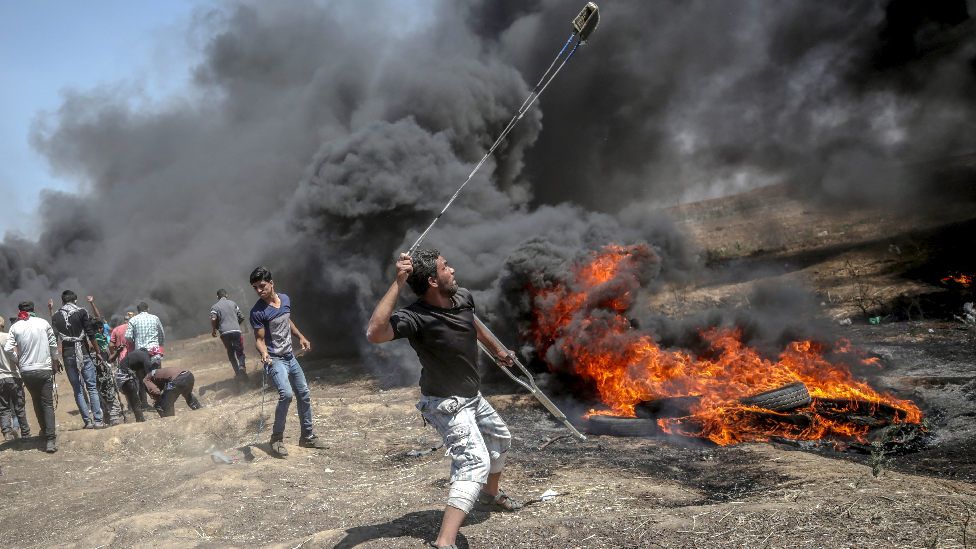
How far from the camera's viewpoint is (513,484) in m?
5.09

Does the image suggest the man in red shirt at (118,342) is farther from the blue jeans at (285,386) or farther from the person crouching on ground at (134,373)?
the blue jeans at (285,386)

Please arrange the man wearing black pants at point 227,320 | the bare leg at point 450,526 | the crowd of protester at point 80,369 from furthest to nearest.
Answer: the man wearing black pants at point 227,320
the crowd of protester at point 80,369
the bare leg at point 450,526

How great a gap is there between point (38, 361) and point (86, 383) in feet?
5.04

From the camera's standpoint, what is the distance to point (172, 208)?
2719 cm

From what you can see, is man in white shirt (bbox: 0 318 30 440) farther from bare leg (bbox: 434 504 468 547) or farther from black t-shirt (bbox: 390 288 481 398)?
bare leg (bbox: 434 504 468 547)

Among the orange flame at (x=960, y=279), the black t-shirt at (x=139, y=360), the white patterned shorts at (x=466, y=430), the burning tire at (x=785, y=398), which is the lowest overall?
the orange flame at (x=960, y=279)

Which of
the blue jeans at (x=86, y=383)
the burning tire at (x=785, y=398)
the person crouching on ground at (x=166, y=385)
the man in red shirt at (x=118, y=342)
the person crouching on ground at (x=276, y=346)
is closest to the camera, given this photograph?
the person crouching on ground at (x=276, y=346)

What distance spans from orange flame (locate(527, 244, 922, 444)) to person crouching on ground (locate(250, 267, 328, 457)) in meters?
4.04

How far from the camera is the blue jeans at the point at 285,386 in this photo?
6254mm

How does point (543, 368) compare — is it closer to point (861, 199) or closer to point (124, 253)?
point (861, 199)

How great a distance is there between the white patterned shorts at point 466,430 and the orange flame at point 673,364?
3740 millimetres

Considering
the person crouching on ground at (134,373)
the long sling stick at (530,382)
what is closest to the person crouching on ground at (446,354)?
the long sling stick at (530,382)

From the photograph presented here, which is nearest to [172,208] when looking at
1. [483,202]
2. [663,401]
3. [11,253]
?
[11,253]

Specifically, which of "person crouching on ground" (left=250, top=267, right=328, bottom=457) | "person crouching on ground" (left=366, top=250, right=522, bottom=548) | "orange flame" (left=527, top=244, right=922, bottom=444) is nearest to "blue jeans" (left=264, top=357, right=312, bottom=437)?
"person crouching on ground" (left=250, top=267, right=328, bottom=457)
